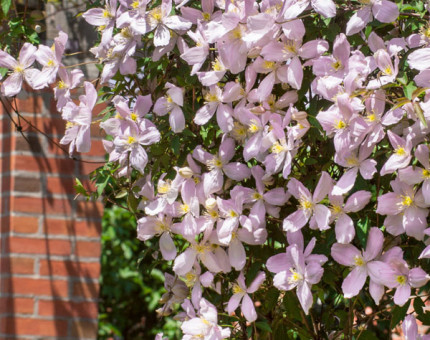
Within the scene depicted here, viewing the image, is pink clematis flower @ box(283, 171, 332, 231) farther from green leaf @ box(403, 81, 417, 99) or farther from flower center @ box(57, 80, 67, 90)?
flower center @ box(57, 80, 67, 90)

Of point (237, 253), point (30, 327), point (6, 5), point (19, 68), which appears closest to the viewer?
point (237, 253)

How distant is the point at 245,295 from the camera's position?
145 centimetres

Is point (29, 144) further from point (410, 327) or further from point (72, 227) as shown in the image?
point (410, 327)

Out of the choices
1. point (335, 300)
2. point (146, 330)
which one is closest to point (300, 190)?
point (335, 300)

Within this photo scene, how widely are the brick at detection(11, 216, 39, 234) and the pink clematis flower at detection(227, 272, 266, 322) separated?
1.12 metres

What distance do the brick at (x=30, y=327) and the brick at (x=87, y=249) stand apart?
0.23 metres

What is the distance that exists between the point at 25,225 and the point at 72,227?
14 cm

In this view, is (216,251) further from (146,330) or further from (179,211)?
(146,330)

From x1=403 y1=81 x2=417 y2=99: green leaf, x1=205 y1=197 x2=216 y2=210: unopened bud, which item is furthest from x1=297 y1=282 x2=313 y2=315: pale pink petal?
x1=403 y1=81 x2=417 y2=99: green leaf

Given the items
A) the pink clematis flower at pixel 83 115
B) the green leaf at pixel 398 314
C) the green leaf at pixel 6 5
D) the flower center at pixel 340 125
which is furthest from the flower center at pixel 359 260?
the green leaf at pixel 6 5

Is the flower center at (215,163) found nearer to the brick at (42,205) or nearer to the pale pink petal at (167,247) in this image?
the pale pink petal at (167,247)

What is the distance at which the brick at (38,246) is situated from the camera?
94.7 inches

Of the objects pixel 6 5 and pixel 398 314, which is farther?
pixel 6 5

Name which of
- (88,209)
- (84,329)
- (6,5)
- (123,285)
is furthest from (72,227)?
(123,285)
